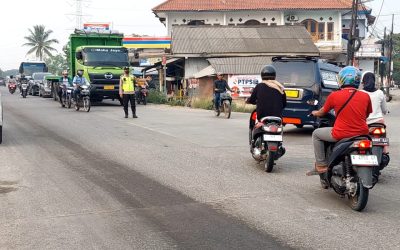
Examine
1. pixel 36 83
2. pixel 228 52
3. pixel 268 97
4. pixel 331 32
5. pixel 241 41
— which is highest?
pixel 331 32

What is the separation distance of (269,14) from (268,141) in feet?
149

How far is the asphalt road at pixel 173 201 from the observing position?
17.2 ft

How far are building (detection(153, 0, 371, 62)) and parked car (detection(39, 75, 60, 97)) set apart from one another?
18.5 m

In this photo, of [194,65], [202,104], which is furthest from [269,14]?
[202,104]

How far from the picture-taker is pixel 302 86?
47.0ft

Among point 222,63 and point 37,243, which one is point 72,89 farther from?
point 37,243

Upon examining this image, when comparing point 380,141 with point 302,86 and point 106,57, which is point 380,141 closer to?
point 302,86

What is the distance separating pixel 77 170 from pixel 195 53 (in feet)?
97.0

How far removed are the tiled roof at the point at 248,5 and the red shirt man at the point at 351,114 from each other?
45.7 m

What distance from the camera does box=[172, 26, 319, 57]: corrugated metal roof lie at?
38344 millimetres

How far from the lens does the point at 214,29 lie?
4106 cm

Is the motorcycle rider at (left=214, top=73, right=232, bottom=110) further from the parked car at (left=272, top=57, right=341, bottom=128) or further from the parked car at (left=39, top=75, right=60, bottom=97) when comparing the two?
the parked car at (left=39, top=75, right=60, bottom=97)

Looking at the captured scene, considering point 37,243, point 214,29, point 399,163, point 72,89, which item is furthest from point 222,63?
point 37,243

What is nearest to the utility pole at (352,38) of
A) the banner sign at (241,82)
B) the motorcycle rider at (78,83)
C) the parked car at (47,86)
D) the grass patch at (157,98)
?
the banner sign at (241,82)
